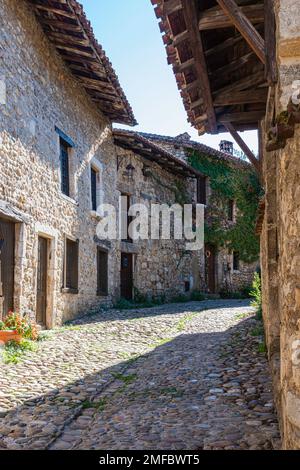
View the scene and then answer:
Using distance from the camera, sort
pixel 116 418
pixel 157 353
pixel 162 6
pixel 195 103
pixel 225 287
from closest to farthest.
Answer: pixel 116 418 < pixel 162 6 < pixel 195 103 < pixel 157 353 < pixel 225 287

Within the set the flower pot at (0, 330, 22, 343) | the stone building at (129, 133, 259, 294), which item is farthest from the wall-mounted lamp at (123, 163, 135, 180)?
the flower pot at (0, 330, 22, 343)

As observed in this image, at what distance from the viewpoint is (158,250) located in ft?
56.1

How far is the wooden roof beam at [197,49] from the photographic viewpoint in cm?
446

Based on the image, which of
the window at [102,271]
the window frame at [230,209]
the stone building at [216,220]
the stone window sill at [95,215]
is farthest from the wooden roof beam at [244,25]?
the window frame at [230,209]

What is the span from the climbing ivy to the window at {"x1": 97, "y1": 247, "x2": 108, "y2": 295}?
6610 millimetres

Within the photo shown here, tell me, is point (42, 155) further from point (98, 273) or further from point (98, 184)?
point (98, 273)

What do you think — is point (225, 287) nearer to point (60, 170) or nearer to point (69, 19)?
point (60, 170)

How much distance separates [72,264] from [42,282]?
5.88 feet

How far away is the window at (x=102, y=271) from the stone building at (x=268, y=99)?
767cm

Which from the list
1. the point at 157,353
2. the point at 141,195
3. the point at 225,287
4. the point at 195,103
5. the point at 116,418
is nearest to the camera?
the point at 116,418

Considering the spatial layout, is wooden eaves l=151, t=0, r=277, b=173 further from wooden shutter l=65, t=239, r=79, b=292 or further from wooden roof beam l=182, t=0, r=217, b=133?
wooden shutter l=65, t=239, r=79, b=292

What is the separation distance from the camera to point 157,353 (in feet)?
23.6

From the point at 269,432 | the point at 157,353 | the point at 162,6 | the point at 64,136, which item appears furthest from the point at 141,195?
the point at 269,432

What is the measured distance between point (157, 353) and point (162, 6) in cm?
457
